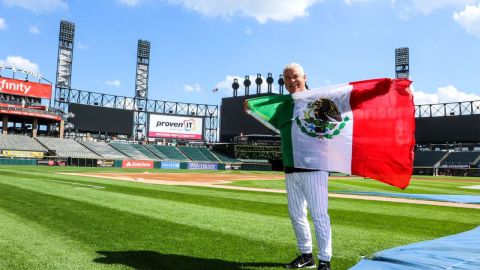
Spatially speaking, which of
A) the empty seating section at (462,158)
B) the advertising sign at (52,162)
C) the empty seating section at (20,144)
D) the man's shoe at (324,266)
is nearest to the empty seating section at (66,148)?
the empty seating section at (20,144)

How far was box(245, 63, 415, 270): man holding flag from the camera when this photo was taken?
4473 millimetres

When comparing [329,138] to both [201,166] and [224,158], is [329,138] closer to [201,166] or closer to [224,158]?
[201,166]

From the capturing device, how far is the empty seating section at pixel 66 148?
191ft

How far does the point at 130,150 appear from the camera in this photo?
69500mm

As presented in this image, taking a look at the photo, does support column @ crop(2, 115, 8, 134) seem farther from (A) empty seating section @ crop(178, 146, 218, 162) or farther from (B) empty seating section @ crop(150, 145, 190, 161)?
(A) empty seating section @ crop(178, 146, 218, 162)

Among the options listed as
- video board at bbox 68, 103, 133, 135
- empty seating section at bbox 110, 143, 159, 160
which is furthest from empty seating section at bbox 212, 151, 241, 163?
video board at bbox 68, 103, 133, 135

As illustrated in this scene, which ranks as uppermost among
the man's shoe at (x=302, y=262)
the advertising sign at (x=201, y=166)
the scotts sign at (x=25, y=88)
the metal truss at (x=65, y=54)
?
the metal truss at (x=65, y=54)

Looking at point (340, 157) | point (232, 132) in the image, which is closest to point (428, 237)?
point (340, 157)

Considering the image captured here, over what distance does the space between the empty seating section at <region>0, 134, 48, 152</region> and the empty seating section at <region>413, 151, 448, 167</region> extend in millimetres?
61959

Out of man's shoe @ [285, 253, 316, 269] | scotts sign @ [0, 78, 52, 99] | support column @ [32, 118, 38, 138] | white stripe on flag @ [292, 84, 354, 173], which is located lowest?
man's shoe @ [285, 253, 316, 269]

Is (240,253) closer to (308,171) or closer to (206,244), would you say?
(206,244)

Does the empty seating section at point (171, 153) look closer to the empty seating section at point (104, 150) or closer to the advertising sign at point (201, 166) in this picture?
the advertising sign at point (201, 166)

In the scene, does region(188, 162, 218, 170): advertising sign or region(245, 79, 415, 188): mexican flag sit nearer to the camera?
region(245, 79, 415, 188): mexican flag

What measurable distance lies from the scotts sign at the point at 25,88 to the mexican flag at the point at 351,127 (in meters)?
68.5
